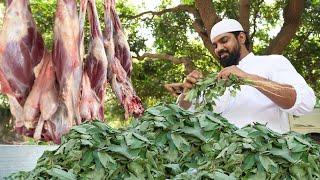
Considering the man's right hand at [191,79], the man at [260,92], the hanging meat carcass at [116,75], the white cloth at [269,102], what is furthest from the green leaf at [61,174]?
the hanging meat carcass at [116,75]

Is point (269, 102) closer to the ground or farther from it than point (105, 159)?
closer to the ground

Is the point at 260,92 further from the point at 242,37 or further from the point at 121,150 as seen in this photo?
the point at 121,150

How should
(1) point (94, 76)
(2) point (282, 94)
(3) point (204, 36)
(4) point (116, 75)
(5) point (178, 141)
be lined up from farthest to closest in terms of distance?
(3) point (204, 36) → (4) point (116, 75) → (1) point (94, 76) → (2) point (282, 94) → (5) point (178, 141)

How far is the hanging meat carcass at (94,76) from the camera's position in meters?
3.24

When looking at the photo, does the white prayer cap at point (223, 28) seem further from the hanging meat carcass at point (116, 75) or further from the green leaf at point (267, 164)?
the hanging meat carcass at point (116, 75)

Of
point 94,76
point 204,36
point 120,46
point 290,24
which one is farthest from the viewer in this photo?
point 204,36

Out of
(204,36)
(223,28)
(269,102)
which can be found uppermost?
(223,28)

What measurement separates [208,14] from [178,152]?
485 cm

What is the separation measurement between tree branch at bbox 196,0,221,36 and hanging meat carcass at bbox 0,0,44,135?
2781 millimetres

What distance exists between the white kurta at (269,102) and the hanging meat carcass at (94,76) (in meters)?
1.27

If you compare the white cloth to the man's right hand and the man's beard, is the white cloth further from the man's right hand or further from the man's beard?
the man's right hand

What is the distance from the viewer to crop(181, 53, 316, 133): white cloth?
6.32 feet

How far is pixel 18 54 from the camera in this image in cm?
302

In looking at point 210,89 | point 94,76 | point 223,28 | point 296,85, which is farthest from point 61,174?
point 94,76
